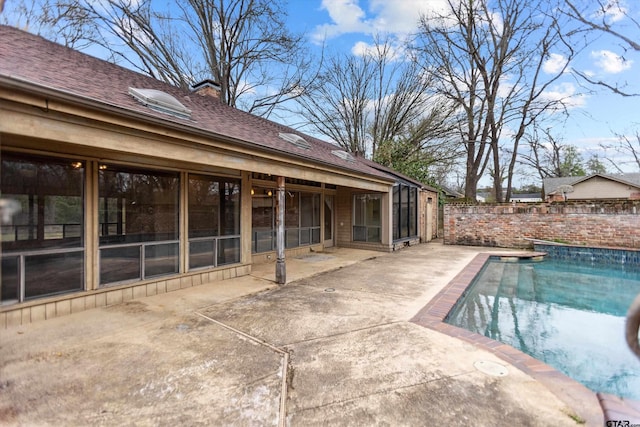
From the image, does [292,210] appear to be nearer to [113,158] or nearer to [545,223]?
[113,158]

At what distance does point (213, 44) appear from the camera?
14742 mm

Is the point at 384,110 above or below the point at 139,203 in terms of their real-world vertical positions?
above

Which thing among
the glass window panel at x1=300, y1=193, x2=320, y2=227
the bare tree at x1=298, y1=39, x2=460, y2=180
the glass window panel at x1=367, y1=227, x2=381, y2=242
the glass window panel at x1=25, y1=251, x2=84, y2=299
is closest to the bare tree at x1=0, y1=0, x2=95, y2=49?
the glass window panel at x1=25, y1=251, x2=84, y2=299

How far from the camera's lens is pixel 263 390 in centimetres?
256

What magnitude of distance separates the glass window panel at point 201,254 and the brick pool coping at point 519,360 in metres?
4.31

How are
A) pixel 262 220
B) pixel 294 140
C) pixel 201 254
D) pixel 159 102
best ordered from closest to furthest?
1. pixel 159 102
2. pixel 201 254
3. pixel 294 140
4. pixel 262 220

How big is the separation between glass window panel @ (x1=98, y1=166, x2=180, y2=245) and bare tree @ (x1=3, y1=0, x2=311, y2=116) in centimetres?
1023

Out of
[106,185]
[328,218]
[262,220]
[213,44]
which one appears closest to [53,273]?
[106,185]

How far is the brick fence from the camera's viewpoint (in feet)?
33.2

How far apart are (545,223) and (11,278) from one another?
14.7m

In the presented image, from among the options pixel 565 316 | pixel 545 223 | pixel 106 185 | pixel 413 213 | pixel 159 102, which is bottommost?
pixel 565 316

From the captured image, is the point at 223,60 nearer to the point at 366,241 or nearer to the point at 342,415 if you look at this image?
the point at 366,241

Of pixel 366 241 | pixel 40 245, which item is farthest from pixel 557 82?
pixel 40 245

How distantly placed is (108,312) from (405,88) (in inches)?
806
